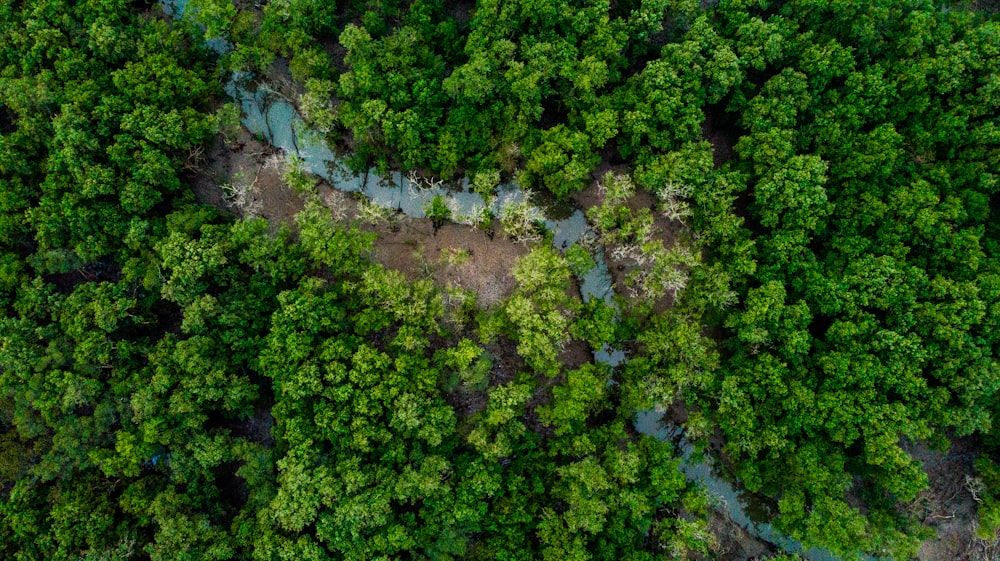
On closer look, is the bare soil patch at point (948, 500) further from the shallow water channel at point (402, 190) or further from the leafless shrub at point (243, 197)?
the leafless shrub at point (243, 197)

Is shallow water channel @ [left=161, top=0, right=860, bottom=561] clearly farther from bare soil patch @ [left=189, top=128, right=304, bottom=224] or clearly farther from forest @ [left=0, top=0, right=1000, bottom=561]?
bare soil patch @ [left=189, top=128, right=304, bottom=224]

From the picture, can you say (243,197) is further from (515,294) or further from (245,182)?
(515,294)

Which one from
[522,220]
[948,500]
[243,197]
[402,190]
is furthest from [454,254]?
[948,500]

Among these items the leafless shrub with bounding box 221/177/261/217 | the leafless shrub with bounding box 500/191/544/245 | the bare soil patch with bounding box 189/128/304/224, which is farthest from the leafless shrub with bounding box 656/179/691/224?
the leafless shrub with bounding box 221/177/261/217

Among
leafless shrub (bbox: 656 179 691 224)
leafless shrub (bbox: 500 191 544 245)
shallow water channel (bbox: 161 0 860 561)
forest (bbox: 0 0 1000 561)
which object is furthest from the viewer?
shallow water channel (bbox: 161 0 860 561)

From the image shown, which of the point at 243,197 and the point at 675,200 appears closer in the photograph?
the point at 675,200

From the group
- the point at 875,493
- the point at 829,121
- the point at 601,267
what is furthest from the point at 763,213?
the point at 875,493

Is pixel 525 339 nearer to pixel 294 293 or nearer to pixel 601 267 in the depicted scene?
pixel 601 267
